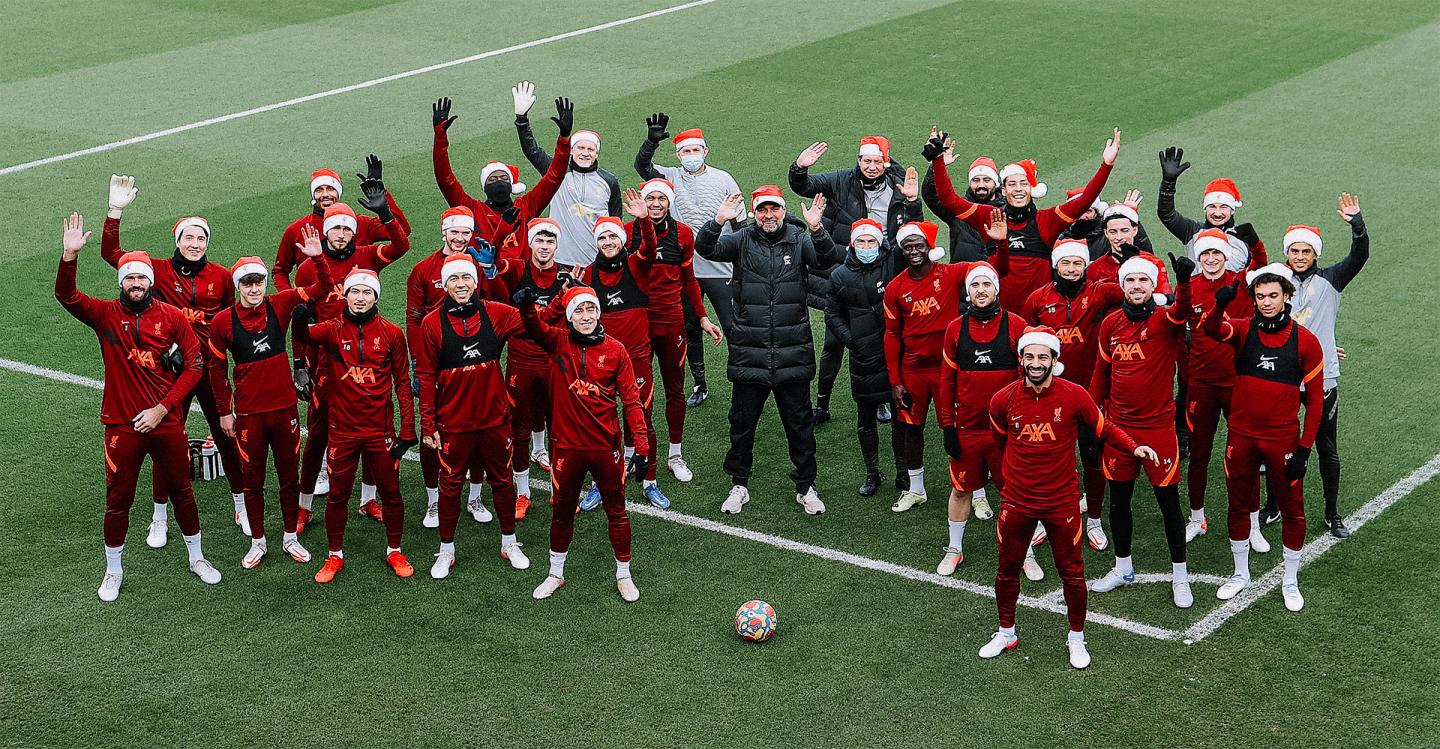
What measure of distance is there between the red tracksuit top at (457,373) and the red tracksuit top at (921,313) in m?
3.11

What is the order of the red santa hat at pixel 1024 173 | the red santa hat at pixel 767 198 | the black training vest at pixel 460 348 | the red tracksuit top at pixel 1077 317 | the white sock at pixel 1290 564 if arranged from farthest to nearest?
the red santa hat at pixel 1024 173 < the red santa hat at pixel 767 198 < the red tracksuit top at pixel 1077 317 < the black training vest at pixel 460 348 < the white sock at pixel 1290 564

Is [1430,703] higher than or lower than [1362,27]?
lower

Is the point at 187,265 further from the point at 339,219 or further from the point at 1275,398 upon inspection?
the point at 1275,398

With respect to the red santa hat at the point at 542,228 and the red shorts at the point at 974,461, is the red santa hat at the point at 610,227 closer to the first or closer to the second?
Result: the red santa hat at the point at 542,228

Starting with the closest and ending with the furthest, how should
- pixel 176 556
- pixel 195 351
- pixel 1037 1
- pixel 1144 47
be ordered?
pixel 195 351 → pixel 176 556 → pixel 1144 47 → pixel 1037 1

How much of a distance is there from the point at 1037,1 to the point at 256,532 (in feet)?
73.8

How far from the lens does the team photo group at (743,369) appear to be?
36.1 feet

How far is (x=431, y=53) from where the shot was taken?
2845cm

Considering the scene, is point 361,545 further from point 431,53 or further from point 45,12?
point 45,12

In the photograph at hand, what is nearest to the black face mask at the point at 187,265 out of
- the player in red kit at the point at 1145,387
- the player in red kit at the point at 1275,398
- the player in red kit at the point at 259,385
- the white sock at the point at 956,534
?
the player in red kit at the point at 259,385

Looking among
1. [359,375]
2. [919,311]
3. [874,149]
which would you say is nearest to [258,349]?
[359,375]

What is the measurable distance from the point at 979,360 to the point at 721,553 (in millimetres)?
2582

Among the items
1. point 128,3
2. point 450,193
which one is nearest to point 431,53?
point 128,3

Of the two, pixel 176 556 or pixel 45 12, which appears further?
pixel 45 12
